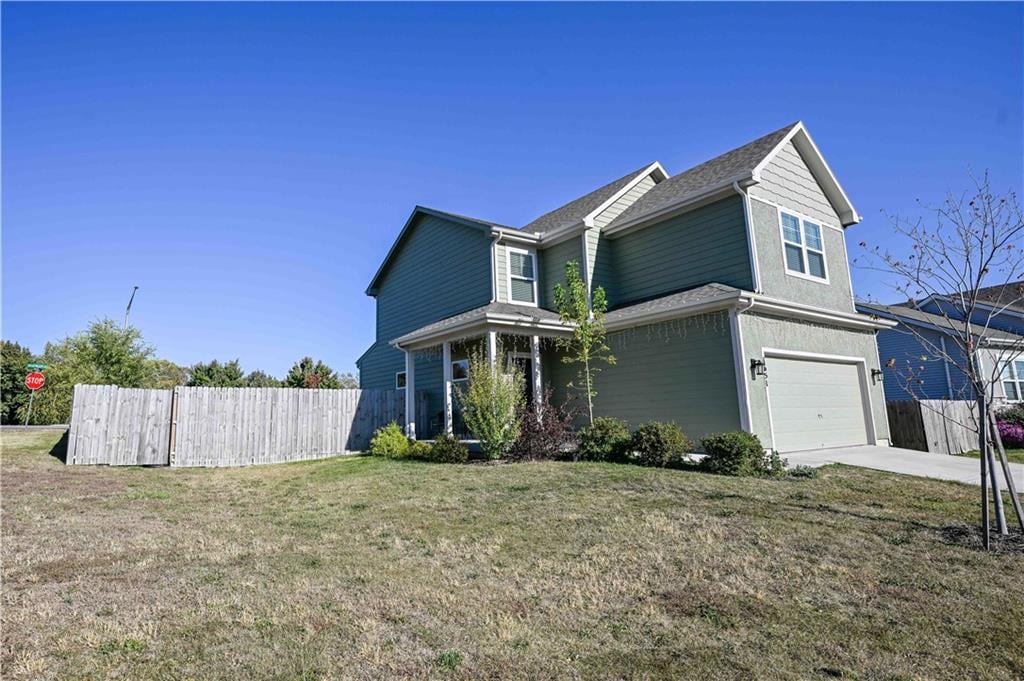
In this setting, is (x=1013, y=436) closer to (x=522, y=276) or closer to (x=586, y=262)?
(x=586, y=262)

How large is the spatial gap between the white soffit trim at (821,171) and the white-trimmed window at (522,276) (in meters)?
7.05

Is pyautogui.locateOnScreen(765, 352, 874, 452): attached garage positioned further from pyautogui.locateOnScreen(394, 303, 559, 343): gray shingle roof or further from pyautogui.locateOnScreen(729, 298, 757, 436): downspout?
pyautogui.locateOnScreen(394, 303, 559, 343): gray shingle roof

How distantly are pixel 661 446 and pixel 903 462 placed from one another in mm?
5586

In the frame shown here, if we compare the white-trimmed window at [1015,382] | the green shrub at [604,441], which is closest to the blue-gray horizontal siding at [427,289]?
the green shrub at [604,441]

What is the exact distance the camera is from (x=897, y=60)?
32.7ft

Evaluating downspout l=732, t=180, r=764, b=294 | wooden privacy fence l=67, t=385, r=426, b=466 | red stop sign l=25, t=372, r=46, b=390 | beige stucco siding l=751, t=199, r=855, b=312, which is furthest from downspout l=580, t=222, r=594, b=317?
red stop sign l=25, t=372, r=46, b=390

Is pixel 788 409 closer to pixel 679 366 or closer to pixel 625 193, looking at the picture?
pixel 679 366

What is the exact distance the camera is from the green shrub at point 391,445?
43.9 ft

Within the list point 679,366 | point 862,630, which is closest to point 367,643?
point 862,630

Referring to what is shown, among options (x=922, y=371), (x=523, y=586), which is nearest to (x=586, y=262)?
(x=523, y=586)

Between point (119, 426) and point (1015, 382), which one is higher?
point (1015, 382)

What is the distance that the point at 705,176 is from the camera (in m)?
14.3

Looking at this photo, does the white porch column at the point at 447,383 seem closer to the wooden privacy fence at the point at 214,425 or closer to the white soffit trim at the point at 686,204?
the wooden privacy fence at the point at 214,425

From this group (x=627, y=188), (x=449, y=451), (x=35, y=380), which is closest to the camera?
(x=449, y=451)
